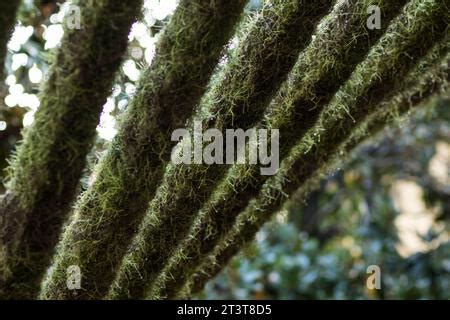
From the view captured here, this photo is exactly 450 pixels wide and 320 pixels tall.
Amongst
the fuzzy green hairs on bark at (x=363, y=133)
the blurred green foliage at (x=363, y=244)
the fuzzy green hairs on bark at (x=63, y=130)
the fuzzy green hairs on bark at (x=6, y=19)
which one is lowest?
the fuzzy green hairs on bark at (x=63, y=130)

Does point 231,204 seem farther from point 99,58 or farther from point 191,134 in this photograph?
point 99,58

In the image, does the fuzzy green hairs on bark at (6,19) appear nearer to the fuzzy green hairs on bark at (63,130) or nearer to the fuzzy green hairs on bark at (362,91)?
the fuzzy green hairs on bark at (63,130)

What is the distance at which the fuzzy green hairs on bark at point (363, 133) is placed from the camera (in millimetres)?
923

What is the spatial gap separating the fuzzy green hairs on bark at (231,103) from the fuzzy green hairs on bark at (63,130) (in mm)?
156

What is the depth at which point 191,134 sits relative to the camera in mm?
705

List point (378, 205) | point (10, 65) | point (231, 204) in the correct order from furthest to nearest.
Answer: point (378, 205), point (10, 65), point (231, 204)

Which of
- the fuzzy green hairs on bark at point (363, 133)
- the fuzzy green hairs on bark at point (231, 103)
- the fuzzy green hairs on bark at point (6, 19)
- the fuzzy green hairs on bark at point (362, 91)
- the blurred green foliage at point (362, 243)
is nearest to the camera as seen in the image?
the fuzzy green hairs on bark at point (6, 19)

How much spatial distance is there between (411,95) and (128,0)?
603 millimetres

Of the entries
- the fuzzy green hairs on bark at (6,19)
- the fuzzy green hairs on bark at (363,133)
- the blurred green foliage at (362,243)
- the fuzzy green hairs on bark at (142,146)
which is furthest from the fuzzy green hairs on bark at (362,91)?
the blurred green foliage at (362,243)

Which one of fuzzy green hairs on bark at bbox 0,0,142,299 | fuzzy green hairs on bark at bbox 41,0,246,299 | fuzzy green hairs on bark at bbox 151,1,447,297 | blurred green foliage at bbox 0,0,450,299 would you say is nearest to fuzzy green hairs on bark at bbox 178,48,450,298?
fuzzy green hairs on bark at bbox 151,1,447,297

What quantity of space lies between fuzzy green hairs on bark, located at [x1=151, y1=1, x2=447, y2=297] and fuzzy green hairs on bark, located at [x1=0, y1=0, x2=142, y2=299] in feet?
0.85

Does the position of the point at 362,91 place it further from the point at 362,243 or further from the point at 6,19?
the point at 362,243

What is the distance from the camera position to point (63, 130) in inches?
22.0

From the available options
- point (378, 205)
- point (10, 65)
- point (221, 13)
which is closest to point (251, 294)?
point (378, 205)
